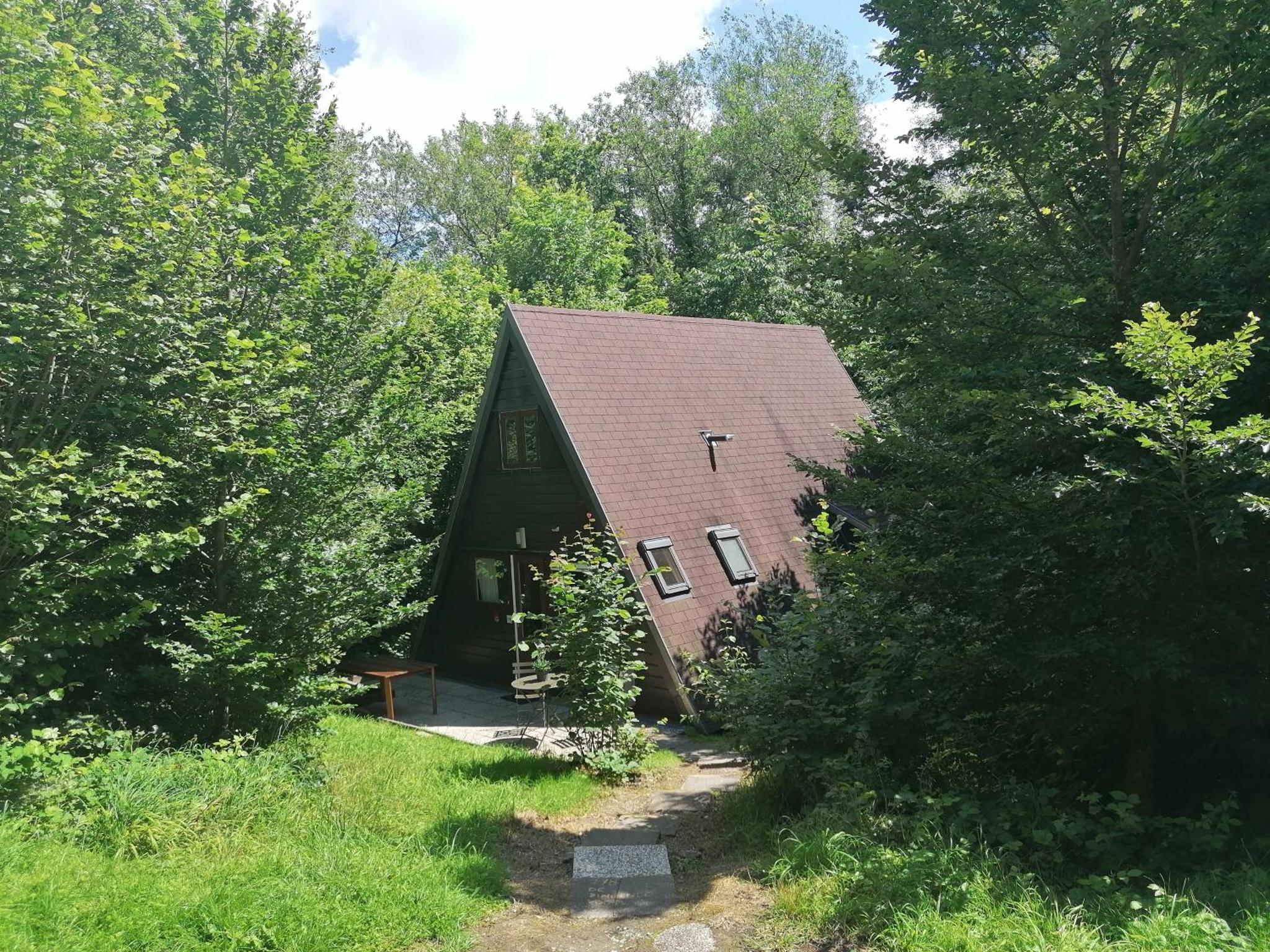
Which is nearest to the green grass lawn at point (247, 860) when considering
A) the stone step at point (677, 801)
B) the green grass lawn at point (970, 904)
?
the stone step at point (677, 801)

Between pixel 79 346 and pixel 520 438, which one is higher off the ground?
pixel 520 438

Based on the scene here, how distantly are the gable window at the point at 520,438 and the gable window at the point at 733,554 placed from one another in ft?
10.8

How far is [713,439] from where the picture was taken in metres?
15.0

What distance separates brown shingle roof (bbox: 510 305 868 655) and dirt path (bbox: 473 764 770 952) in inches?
184

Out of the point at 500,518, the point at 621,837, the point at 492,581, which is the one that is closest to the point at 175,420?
the point at 621,837

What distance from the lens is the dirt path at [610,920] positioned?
5.21 metres

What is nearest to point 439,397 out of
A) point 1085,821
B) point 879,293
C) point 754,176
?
point 879,293

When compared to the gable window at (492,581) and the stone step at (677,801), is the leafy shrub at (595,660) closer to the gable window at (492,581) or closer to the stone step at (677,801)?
the stone step at (677,801)

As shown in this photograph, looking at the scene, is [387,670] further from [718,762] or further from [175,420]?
[175,420]

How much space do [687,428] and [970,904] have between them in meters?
10.8

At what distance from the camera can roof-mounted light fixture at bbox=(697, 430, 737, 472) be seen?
1482 cm

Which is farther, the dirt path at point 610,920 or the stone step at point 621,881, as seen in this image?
the stone step at point 621,881

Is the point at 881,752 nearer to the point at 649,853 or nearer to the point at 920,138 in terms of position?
the point at 649,853

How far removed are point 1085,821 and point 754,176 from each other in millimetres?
32114
